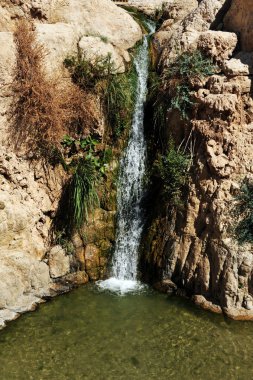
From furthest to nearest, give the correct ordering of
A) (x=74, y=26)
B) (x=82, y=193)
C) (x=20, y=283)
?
(x=74, y=26)
(x=82, y=193)
(x=20, y=283)

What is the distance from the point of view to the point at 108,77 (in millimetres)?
10414

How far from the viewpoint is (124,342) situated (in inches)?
299

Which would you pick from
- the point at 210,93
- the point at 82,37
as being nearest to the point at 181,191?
the point at 210,93

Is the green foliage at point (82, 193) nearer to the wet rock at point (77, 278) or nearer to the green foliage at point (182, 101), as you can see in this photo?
the wet rock at point (77, 278)

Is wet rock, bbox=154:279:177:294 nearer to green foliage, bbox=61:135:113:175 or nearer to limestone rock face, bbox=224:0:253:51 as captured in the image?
green foliage, bbox=61:135:113:175

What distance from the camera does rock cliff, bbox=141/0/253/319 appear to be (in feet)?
27.5

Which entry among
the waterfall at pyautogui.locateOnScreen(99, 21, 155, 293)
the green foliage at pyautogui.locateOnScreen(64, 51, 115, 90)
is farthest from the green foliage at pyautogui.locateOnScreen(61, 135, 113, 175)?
the green foliage at pyautogui.locateOnScreen(64, 51, 115, 90)

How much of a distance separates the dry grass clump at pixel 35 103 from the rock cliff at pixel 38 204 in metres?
0.17

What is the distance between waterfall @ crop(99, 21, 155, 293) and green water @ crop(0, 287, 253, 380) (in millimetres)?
982

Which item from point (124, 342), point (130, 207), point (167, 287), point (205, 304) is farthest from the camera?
point (130, 207)

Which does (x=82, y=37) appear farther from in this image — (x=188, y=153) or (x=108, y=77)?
(x=188, y=153)

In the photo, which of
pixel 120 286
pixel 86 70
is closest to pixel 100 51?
pixel 86 70

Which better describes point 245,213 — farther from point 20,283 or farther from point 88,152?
point 20,283

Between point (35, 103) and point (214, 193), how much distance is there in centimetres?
460
